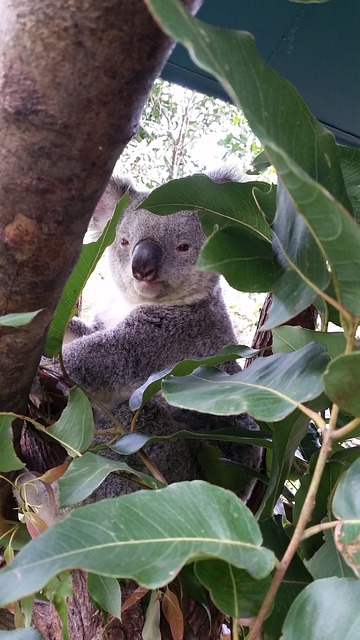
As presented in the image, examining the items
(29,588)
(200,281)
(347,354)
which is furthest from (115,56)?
(200,281)

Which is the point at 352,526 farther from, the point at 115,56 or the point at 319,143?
the point at 115,56

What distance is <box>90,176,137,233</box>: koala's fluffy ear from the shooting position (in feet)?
6.96

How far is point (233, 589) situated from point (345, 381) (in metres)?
0.23

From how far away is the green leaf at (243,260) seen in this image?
690 millimetres

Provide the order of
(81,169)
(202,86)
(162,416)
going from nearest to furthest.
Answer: (81,169), (162,416), (202,86)

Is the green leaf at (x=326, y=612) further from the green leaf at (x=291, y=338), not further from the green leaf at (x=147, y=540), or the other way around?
the green leaf at (x=291, y=338)

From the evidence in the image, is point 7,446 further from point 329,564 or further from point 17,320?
point 329,564

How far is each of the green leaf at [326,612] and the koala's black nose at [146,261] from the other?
4.40ft

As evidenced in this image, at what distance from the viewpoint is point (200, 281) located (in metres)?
1.95

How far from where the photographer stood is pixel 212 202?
93 centimetres

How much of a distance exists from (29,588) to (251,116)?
403mm

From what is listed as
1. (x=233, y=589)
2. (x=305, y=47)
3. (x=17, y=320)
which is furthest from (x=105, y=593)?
(x=305, y=47)

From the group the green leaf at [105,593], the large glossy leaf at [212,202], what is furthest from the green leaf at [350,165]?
the green leaf at [105,593]

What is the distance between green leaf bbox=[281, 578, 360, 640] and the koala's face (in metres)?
1.36
